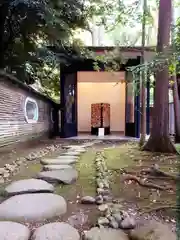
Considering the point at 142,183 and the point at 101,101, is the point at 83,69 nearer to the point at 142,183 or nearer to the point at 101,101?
the point at 101,101

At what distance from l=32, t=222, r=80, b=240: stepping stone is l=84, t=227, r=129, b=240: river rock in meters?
0.07

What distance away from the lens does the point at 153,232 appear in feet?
5.66

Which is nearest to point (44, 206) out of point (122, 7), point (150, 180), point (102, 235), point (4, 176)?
point (102, 235)

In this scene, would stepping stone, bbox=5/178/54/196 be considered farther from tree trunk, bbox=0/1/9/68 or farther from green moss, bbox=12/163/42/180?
tree trunk, bbox=0/1/9/68

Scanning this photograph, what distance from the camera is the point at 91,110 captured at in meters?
12.8

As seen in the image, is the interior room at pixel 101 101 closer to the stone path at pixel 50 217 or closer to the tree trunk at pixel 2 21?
the tree trunk at pixel 2 21

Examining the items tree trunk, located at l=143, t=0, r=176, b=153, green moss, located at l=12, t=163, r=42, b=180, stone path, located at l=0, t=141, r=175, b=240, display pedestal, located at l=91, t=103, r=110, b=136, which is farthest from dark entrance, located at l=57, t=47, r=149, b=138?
stone path, located at l=0, t=141, r=175, b=240

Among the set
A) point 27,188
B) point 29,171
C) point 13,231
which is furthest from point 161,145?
point 13,231

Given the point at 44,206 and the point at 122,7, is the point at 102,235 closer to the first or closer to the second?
the point at 44,206

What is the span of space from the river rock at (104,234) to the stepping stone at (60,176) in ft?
4.19

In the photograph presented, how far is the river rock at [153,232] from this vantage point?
1.66 metres

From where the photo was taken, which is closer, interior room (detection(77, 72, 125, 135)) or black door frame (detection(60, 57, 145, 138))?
black door frame (detection(60, 57, 145, 138))

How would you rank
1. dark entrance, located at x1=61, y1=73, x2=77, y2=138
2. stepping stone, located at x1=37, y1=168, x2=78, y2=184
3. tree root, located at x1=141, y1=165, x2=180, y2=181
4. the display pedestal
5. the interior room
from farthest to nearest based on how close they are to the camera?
the interior room
the display pedestal
dark entrance, located at x1=61, y1=73, x2=77, y2=138
tree root, located at x1=141, y1=165, x2=180, y2=181
stepping stone, located at x1=37, y1=168, x2=78, y2=184

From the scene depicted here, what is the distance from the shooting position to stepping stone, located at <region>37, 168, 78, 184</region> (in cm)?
309
